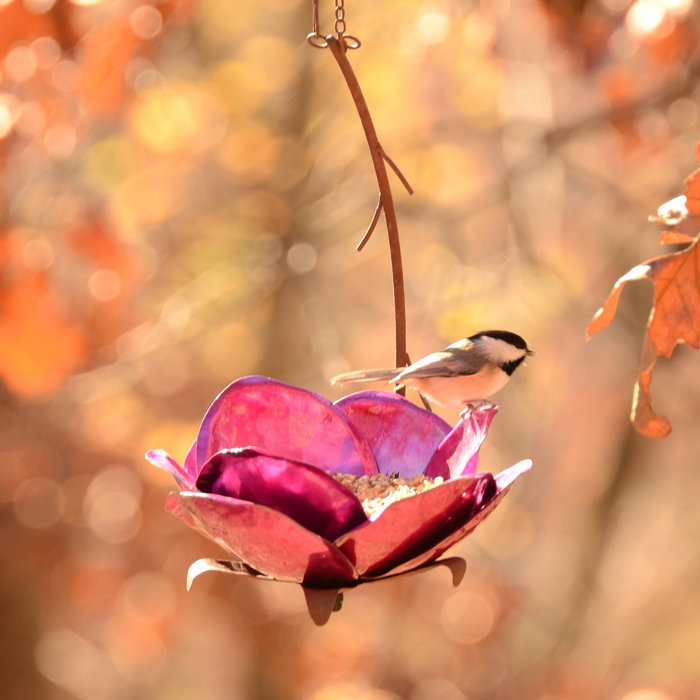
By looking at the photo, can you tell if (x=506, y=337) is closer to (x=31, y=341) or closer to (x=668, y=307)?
(x=668, y=307)

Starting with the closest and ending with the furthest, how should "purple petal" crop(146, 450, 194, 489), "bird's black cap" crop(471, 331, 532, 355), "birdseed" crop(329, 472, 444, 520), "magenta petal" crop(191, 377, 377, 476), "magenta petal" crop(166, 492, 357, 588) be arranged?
"magenta petal" crop(166, 492, 357, 588), "purple petal" crop(146, 450, 194, 489), "birdseed" crop(329, 472, 444, 520), "magenta petal" crop(191, 377, 377, 476), "bird's black cap" crop(471, 331, 532, 355)

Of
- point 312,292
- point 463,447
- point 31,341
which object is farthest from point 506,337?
point 31,341

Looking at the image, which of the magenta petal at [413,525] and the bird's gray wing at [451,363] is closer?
the magenta petal at [413,525]

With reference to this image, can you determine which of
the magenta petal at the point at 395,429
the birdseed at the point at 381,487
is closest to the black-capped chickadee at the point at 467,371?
the magenta petal at the point at 395,429

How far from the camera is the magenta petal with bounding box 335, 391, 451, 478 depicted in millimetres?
1521

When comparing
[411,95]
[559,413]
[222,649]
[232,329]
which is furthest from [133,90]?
[222,649]

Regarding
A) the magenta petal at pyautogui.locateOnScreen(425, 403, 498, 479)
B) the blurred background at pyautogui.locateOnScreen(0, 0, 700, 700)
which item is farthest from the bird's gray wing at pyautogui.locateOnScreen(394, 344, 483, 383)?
the blurred background at pyautogui.locateOnScreen(0, 0, 700, 700)

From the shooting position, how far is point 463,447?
1391 mm

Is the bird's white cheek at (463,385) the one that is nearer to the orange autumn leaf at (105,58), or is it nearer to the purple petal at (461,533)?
the purple petal at (461,533)

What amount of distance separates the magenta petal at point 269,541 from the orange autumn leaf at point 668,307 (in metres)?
0.46

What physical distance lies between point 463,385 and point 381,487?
0.39 metres

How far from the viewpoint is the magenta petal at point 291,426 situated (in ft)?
4.87

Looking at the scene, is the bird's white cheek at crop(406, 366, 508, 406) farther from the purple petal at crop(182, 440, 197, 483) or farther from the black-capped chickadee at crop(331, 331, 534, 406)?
the purple petal at crop(182, 440, 197, 483)

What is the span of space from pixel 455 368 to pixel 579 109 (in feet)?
12.8
